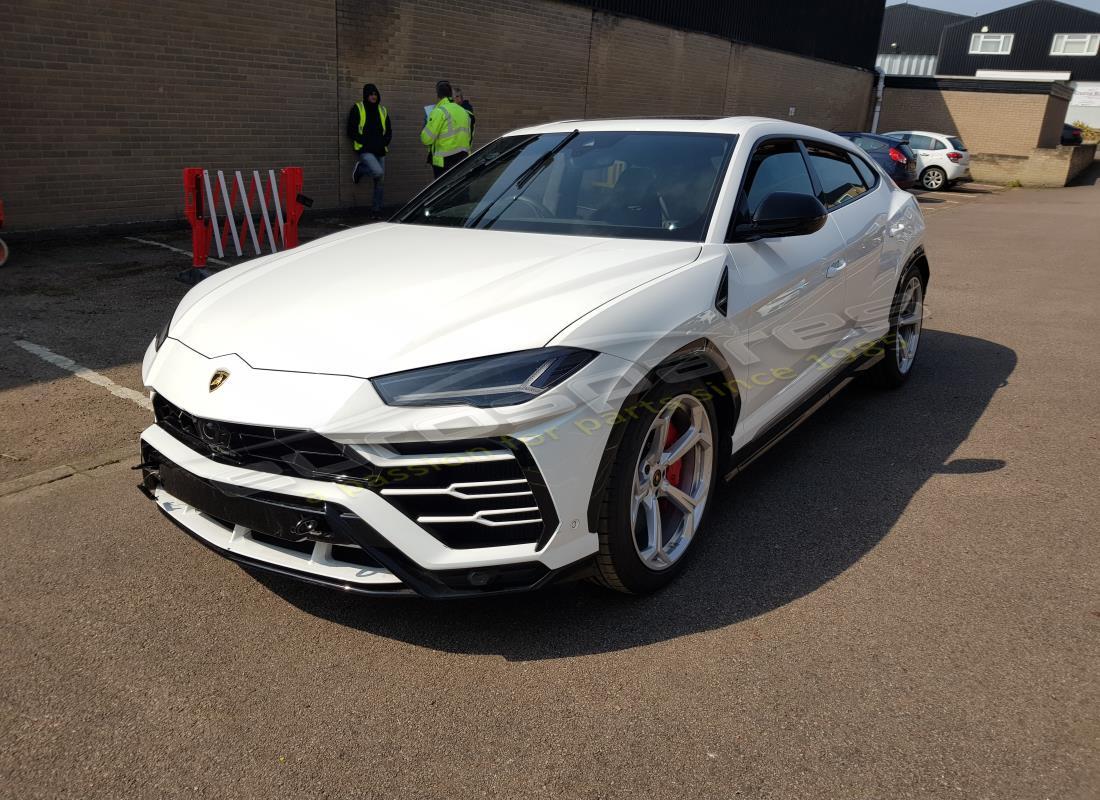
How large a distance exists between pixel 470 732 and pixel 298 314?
147 cm

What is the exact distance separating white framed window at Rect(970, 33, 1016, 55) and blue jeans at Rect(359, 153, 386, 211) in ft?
212

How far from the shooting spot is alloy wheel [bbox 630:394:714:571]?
10.3 feet

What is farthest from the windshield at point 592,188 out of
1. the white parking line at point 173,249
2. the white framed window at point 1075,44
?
the white framed window at point 1075,44

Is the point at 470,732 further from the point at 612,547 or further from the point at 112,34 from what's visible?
the point at 112,34

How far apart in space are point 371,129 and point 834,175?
9184 millimetres

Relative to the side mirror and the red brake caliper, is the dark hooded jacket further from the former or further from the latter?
the red brake caliper

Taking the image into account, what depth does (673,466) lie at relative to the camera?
135 inches

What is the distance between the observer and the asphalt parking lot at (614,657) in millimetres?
2430

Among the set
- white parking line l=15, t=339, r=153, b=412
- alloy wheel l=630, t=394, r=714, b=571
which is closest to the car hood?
alloy wheel l=630, t=394, r=714, b=571

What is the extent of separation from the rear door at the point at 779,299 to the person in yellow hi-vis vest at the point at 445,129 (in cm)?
786

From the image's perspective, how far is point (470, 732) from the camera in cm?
257

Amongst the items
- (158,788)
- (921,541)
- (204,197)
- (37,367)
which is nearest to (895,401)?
(921,541)

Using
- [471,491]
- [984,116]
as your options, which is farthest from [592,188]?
[984,116]

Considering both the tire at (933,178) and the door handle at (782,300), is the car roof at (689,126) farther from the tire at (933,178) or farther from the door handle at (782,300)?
the tire at (933,178)
